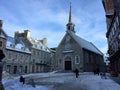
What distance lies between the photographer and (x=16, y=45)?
50.4 metres

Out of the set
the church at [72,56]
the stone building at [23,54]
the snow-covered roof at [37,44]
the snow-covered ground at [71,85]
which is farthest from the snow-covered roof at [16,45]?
the snow-covered ground at [71,85]

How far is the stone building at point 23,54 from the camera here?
4494 centimetres

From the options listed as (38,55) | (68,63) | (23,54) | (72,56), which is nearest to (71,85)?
(72,56)

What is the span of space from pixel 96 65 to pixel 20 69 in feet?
76.9

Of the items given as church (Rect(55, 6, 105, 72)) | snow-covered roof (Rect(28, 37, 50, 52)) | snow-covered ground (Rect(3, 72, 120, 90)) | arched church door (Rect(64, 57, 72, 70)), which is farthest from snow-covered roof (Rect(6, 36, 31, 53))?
snow-covered ground (Rect(3, 72, 120, 90))

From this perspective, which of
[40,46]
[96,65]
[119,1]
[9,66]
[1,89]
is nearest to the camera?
[1,89]

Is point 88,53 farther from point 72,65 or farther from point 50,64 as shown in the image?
point 50,64

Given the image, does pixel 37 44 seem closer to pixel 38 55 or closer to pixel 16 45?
pixel 38 55

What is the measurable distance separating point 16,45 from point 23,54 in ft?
11.1

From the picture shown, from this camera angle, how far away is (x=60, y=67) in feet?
159

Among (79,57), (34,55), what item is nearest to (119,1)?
(79,57)

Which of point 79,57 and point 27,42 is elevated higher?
point 27,42

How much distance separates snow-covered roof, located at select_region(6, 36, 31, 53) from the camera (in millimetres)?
47350

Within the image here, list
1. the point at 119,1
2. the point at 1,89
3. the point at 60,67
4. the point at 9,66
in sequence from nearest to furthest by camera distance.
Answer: the point at 1,89
the point at 119,1
the point at 9,66
the point at 60,67
